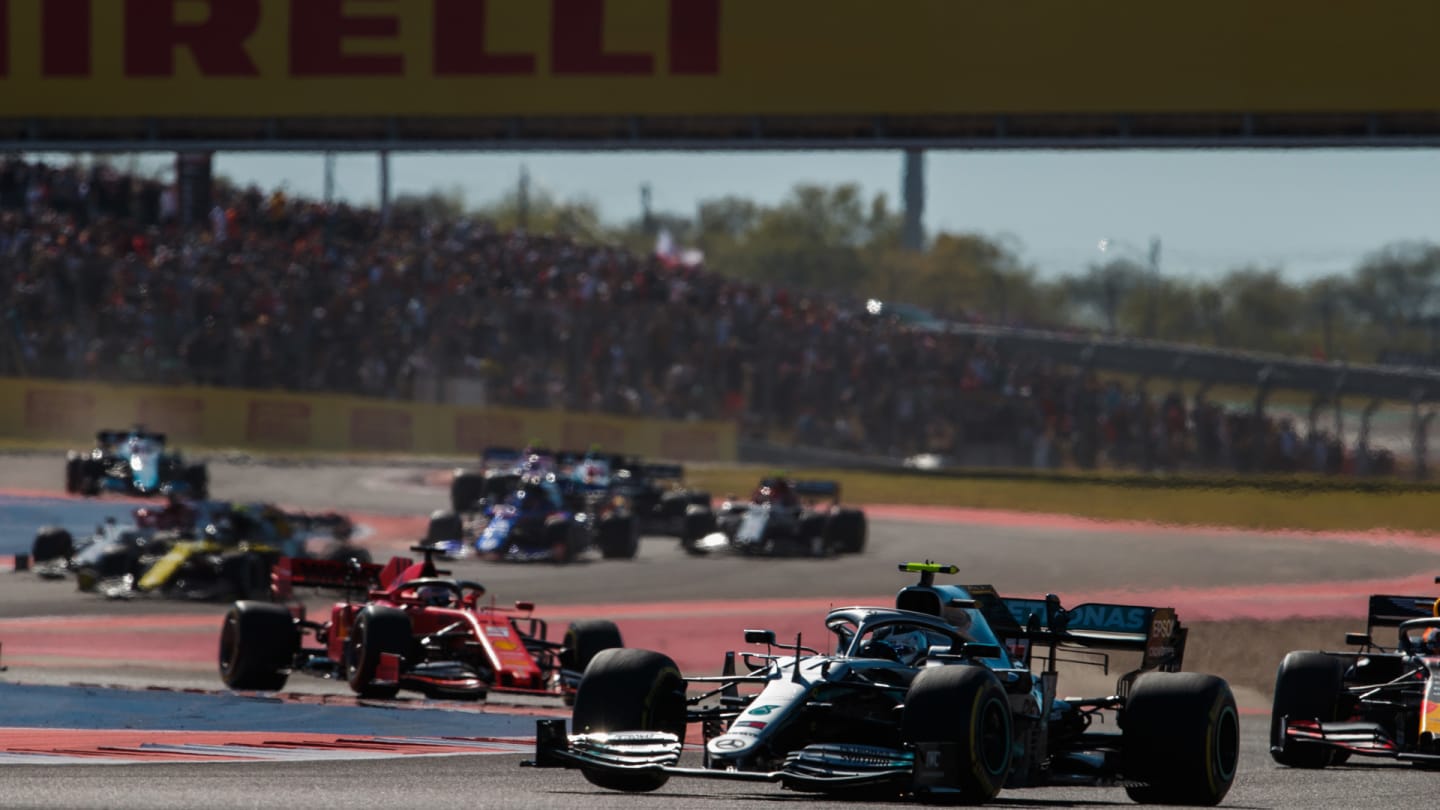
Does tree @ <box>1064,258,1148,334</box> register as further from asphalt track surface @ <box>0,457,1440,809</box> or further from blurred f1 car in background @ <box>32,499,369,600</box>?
blurred f1 car in background @ <box>32,499,369,600</box>

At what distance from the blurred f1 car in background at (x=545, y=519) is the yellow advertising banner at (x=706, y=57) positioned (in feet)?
16.7

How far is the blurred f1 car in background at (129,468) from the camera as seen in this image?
32.7 metres

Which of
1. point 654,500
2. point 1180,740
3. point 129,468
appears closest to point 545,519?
point 654,500

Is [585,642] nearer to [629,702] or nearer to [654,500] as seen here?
[629,702]

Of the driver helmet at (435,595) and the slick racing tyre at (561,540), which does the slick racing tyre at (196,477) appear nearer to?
the slick racing tyre at (561,540)

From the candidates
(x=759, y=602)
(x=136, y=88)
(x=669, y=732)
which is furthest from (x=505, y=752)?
(x=136, y=88)

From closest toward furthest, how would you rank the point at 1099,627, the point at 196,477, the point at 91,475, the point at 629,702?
1. the point at 629,702
2. the point at 1099,627
3. the point at 196,477
4. the point at 91,475

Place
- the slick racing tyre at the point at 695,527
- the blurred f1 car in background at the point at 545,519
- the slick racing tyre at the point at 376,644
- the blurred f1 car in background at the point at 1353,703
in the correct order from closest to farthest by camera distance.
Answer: the blurred f1 car in background at the point at 1353,703 < the slick racing tyre at the point at 376,644 < the blurred f1 car in background at the point at 545,519 < the slick racing tyre at the point at 695,527

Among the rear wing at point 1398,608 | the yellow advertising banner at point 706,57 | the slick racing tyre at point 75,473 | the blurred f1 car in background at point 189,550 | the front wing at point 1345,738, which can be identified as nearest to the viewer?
the front wing at point 1345,738

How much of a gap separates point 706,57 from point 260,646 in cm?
1444

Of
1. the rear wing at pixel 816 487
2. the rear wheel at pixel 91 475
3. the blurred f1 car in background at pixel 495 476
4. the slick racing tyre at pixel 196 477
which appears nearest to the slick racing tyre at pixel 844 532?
the rear wing at pixel 816 487

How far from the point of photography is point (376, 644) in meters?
15.6

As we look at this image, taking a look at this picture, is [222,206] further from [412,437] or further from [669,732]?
[669,732]

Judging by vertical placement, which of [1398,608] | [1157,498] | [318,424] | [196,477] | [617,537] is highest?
[318,424]
